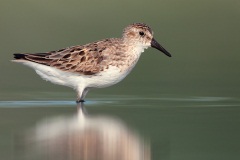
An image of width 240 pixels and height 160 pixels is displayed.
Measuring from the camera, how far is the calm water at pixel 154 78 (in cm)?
1487

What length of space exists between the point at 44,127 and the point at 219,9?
22965 mm

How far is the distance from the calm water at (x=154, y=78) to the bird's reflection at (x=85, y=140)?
0.86ft

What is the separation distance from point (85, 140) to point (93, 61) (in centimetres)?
579

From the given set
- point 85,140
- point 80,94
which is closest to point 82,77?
point 80,94

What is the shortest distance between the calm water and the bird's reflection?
0.86ft

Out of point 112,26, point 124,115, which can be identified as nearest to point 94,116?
point 124,115

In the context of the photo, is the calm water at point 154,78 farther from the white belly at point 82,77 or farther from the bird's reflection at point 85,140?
the white belly at point 82,77

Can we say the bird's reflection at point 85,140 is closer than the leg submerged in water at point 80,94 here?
Yes

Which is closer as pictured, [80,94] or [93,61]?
[80,94]

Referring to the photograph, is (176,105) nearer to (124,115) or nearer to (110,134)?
(124,115)

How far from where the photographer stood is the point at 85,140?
1389 cm

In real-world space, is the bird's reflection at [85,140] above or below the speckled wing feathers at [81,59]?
below

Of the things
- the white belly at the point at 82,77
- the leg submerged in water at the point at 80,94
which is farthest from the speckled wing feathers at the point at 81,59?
the leg submerged in water at the point at 80,94

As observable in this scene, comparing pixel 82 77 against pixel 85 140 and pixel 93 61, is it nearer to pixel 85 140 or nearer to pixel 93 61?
pixel 93 61
